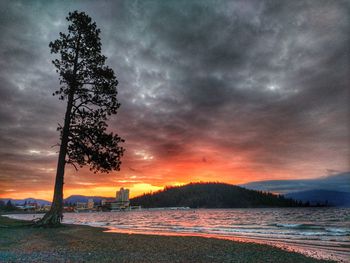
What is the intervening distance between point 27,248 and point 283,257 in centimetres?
1177

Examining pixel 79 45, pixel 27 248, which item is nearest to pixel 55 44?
pixel 79 45

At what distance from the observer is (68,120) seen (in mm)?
26188

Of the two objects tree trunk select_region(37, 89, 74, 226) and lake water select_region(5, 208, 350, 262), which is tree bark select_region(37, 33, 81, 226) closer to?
tree trunk select_region(37, 89, 74, 226)

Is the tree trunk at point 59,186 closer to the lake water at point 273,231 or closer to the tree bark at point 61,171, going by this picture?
the tree bark at point 61,171

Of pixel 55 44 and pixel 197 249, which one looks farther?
pixel 55 44

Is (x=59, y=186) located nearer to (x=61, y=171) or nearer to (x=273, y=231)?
(x=61, y=171)

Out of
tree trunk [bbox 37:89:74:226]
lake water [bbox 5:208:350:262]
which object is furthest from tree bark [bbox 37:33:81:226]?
lake water [bbox 5:208:350:262]

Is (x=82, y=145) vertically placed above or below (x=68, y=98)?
below

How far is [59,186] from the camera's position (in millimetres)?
24953

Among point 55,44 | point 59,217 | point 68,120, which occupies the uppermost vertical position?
point 55,44

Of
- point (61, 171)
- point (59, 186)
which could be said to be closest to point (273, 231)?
point (59, 186)

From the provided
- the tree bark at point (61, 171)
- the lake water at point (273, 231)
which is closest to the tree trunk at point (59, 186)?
the tree bark at point (61, 171)

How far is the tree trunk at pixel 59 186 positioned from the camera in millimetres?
23781

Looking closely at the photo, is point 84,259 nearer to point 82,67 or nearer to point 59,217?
point 59,217
